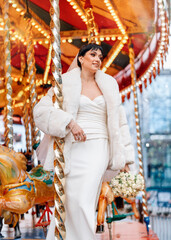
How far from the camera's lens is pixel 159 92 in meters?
27.6

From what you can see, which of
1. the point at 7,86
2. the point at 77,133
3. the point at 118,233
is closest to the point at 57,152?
the point at 77,133

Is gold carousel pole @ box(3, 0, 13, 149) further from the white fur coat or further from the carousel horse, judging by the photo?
the white fur coat

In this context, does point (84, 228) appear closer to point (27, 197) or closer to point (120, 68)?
point (27, 197)

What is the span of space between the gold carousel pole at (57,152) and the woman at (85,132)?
102 mm

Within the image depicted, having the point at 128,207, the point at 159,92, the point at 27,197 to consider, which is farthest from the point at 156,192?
the point at 27,197

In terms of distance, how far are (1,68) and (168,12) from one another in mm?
4522

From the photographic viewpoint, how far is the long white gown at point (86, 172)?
120 inches

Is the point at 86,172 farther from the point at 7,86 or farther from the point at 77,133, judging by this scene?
the point at 7,86

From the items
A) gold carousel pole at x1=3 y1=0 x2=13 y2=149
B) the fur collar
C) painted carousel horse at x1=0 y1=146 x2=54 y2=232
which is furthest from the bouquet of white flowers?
gold carousel pole at x1=3 y1=0 x2=13 y2=149

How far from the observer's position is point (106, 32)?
24.3 ft

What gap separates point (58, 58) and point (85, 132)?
64cm

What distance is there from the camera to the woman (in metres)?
3.05

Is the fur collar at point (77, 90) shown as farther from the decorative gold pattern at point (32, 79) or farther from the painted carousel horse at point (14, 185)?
the decorative gold pattern at point (32, 79)

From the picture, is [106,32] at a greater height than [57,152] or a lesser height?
greater
